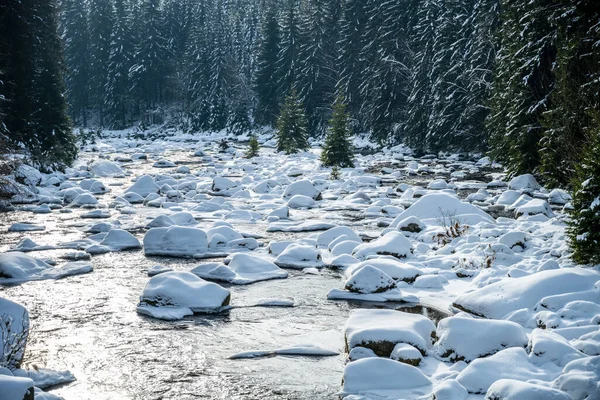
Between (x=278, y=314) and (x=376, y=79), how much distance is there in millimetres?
35691

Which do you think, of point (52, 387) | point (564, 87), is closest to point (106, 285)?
point (52, 387)

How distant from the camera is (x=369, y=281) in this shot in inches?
380

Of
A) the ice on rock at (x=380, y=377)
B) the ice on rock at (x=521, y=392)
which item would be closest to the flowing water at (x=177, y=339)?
the ice on rock at (x=380, y=377)

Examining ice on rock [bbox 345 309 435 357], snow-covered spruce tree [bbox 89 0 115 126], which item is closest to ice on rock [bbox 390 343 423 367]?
ice on rock [bbox 345 309 435 357]

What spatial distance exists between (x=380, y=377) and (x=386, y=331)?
0.85 meters

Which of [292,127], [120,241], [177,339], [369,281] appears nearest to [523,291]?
[369,281]

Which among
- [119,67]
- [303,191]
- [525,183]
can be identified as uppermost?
[119,67]

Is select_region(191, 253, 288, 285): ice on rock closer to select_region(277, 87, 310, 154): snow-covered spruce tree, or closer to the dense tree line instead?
the dense tree line

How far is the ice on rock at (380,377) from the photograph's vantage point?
20.7ft

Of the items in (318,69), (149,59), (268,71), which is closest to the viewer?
(318,69)

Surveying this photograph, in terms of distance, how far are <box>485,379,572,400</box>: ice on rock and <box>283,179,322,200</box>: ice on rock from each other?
1457cm

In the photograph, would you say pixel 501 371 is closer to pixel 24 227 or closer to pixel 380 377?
pixel 380 377

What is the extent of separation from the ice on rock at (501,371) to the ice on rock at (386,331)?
2.86ft

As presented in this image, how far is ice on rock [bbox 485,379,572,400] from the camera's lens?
5438 millimetres
